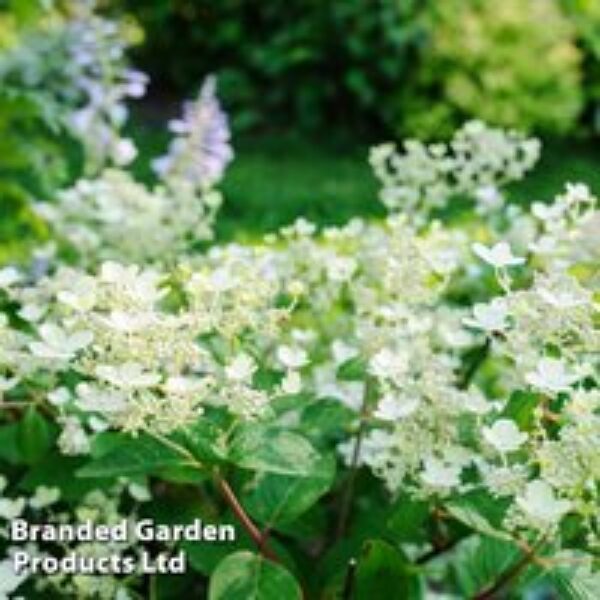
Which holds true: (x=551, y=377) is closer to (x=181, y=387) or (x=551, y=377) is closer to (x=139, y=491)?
(x=181, y=387)

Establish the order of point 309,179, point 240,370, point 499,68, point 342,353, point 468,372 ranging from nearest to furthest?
point 240,370 < point 342,353 < point 468,372 < point 309,179 < point 499,68

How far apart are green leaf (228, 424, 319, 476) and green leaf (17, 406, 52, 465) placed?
0.34m

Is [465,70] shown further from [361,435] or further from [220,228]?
[361,435]

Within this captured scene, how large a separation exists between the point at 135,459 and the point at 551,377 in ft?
1.19

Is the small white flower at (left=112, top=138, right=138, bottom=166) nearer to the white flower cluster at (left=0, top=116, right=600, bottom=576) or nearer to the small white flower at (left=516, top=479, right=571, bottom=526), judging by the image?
the white flower cluster at (left=0, top=116, right=600, bottom=576)

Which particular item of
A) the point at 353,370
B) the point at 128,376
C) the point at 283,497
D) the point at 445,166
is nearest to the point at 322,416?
the point at 353,370

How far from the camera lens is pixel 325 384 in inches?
72.9

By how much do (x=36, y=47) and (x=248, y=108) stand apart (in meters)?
3.19

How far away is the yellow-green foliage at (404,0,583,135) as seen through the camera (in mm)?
5875

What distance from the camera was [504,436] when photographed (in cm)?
128

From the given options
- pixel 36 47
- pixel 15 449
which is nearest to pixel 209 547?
pixel 15 449

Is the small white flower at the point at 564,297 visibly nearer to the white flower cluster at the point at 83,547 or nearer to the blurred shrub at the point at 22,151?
the white flower cluster at the point at 83,547

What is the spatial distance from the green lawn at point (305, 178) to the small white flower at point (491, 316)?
2944mm

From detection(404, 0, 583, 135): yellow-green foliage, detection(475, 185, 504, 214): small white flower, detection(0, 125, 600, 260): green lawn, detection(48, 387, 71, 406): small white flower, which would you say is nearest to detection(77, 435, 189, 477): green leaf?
detection(48, 387, 71, 406): small white flower
